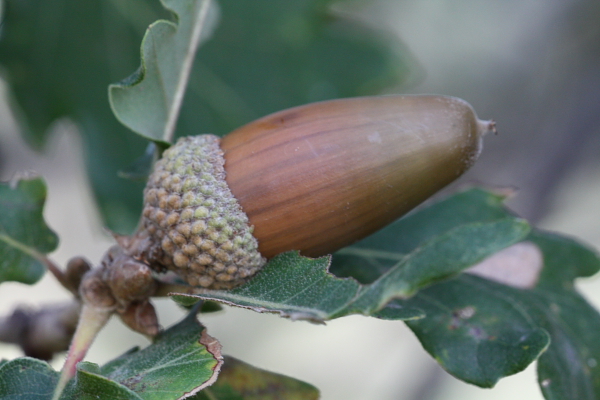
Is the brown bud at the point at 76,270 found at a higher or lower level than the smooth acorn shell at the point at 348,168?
lower

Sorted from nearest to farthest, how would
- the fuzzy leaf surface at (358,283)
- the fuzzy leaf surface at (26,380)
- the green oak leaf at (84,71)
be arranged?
the fuzzy leaf surface at (358,283) < the fuzzy leaf surface at (26,380) < the green oak leaf at (84,71)

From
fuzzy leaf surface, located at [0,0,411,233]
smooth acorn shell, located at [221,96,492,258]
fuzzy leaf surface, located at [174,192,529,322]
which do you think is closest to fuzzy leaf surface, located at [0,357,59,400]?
fuzzy leaf surface, located at [174,192,529,322]

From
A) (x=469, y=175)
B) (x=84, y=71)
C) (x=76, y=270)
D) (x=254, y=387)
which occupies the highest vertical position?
(x=84, y=71)

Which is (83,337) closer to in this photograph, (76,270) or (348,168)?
(76,270)

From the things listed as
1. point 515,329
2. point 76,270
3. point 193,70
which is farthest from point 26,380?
point 193,70

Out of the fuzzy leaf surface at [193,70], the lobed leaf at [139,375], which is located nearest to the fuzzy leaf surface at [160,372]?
the lobed leaf at [139,375]

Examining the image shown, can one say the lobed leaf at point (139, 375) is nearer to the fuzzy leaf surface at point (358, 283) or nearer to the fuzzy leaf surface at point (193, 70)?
the fuzzy leaf surface at point (358, 283)

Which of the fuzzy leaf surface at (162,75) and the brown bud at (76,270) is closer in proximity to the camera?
the fuzzy leaf surface at (162,75)
